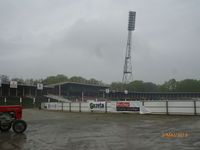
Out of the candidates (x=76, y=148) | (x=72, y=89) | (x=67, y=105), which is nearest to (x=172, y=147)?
(x=76, y=148)

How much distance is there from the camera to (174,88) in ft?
573

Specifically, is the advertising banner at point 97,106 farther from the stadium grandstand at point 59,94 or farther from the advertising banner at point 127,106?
the stadium grandstand at point 59,94

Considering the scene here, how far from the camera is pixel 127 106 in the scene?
3634cm

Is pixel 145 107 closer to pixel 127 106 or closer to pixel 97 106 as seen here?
pixel 127 106

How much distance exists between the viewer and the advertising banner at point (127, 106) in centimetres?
3522

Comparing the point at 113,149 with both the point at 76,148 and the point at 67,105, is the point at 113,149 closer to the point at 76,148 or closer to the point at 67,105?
the point at 76,148

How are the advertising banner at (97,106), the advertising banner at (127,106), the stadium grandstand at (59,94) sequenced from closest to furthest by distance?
the advertising banner at (127,106)
the advertising banner at (97,106)
the stadium grandstand at (59,94)

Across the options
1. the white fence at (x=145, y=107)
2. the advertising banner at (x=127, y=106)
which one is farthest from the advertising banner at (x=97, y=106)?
the advertising banner at (x=127, y=106)

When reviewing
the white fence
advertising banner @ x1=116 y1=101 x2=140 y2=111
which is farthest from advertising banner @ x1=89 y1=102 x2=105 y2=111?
advertising banner @ x1=116 y1=101 x2=140 y2=111

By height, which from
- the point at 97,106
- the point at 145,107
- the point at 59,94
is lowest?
the point at 97,106

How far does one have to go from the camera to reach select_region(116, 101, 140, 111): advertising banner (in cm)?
3522

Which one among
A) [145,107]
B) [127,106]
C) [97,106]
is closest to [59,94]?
[97,106]

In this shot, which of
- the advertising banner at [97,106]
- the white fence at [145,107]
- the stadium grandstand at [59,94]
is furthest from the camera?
the stadium grandstand at [59,94]

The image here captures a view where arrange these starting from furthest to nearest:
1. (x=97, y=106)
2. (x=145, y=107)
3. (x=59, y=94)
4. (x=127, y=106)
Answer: (x=59, y=94) < (x=97, y=106) < (x=127, y=106) < (x=145, y=107)
